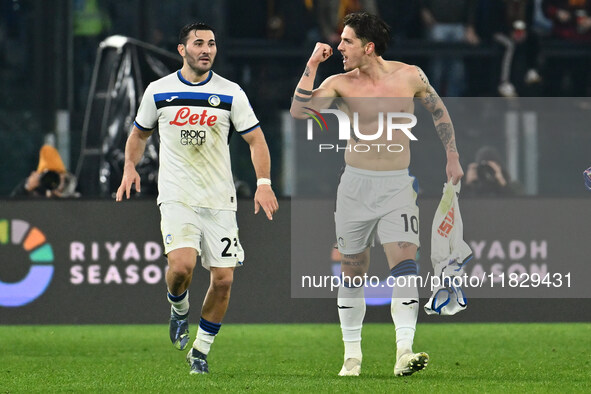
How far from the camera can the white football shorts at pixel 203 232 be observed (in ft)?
31.1

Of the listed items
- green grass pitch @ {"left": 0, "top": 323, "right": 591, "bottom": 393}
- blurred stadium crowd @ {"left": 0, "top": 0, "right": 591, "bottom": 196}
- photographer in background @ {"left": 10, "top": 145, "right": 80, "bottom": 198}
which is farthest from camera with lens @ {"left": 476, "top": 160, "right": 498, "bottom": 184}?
photographer in background @ {"left": 10, "top": 145, "right": 80, "bottom": 198}

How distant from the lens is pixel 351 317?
9789mm

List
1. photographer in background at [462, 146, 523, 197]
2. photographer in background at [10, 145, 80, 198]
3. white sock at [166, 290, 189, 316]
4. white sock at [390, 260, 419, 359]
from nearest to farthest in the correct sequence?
white sock at [390, 260, 419, 359] < white sock at [166, 290, 189, 316] < photographer in background at [462, 146, 523, 197] < photographer in background at [10, 145, 80, 198]

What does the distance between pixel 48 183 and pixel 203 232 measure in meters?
5.75

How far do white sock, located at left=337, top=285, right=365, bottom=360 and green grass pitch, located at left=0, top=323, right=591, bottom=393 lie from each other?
20cm

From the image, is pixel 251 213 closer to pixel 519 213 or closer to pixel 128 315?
pixel 128 315

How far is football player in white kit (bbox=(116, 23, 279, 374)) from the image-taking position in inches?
374

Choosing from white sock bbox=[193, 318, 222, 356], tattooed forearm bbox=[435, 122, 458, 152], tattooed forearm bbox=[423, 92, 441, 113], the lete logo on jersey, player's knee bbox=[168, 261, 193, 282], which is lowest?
white sock bbox=[193, 318, 222, 356]

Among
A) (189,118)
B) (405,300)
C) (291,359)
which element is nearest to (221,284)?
(189,118)

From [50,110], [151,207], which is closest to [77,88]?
[50,110]

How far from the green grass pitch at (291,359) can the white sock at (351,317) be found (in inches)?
7.7

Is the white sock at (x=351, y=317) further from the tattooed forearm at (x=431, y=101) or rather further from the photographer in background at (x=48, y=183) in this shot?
the photographer in background at (x=48, y=183)

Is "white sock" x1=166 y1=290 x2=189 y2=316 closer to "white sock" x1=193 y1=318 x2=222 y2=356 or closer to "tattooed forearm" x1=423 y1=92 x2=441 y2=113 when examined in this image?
"white sock" x1=193 y1=318 x2=222 y2=356

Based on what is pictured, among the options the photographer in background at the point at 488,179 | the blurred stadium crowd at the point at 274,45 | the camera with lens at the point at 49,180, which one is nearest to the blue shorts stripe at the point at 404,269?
the photographer in background at the point at 488,179
